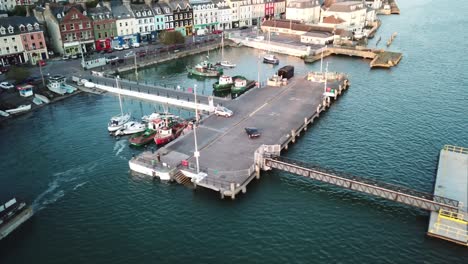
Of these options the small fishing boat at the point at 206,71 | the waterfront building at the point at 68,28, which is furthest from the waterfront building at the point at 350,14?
the waterfront building at the point at 68,28

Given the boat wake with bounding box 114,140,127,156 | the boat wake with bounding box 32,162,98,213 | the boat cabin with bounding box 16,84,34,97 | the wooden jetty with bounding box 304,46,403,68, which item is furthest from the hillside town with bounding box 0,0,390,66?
the boat wake with bounding box 32,162,98,213

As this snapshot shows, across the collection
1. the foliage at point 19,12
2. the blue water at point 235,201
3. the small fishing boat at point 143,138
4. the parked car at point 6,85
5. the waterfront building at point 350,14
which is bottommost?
the blue water at point 235,201

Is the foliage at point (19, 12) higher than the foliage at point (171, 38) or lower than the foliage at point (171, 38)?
higher

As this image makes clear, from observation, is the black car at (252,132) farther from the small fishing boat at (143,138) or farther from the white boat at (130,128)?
the white boat at (130,128)

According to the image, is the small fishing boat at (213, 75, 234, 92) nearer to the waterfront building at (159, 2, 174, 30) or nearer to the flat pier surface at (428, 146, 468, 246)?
the flat pier surface at (428, 146, 468, 246)

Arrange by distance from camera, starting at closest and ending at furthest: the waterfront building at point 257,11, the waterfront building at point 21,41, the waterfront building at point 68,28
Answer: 1. the waterfront building at point 21,41
2. the waterfront building at point 68,28
3. the waterfront building at point 257,11

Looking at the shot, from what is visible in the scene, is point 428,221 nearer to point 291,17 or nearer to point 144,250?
point 144,250
